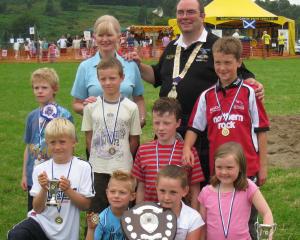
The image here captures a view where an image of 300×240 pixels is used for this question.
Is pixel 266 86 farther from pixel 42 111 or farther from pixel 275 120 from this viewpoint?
pixel 42 111

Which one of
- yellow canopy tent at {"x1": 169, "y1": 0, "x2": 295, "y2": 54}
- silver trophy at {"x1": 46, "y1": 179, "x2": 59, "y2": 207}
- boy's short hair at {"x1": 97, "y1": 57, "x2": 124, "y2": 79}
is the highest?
yellow canopy tent at {"x1": 169, "y1": 0, "x2": 295, "y2": 54}

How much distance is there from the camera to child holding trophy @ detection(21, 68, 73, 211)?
16.4 feet

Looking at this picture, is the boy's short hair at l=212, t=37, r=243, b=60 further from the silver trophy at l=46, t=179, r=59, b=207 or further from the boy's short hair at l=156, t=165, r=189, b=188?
the silver trophy at l=46, t=179, r=59, b=207

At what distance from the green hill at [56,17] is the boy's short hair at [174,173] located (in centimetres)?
7777

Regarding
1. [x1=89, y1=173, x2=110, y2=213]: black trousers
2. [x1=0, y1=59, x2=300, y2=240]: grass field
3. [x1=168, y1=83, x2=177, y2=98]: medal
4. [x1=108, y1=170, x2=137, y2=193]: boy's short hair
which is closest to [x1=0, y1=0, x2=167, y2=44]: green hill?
[x1=0, y1=59, x2=300, y2=240]: grass field

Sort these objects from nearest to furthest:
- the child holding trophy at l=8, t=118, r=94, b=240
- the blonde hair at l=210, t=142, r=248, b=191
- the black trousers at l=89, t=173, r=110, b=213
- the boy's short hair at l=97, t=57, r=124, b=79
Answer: the blonde hair at l=210, t=142, r=248, b=191 → the child holding trophy at l=8, t=118, r=94, b=240 → the boy's short hair at l=97, t=57, r=124, b=79 → the black trousers at l=89, t=173, r=110, b=213

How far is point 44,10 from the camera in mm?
117688

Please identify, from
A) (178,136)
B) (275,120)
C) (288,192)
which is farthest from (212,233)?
(275,120)

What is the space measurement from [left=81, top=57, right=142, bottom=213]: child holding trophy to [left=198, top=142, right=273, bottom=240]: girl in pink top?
0.86 m

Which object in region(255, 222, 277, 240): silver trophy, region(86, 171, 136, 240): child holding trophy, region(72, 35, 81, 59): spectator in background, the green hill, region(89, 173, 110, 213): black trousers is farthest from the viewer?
the green hill

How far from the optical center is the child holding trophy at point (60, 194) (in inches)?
177

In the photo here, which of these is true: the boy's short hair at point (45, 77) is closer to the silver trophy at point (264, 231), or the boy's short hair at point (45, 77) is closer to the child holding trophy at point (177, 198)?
the child holding trophy at point (177, 198)

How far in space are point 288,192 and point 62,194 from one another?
3561 millimetres

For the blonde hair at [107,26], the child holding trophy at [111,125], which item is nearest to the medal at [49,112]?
the child holding trophy at [111,125]
